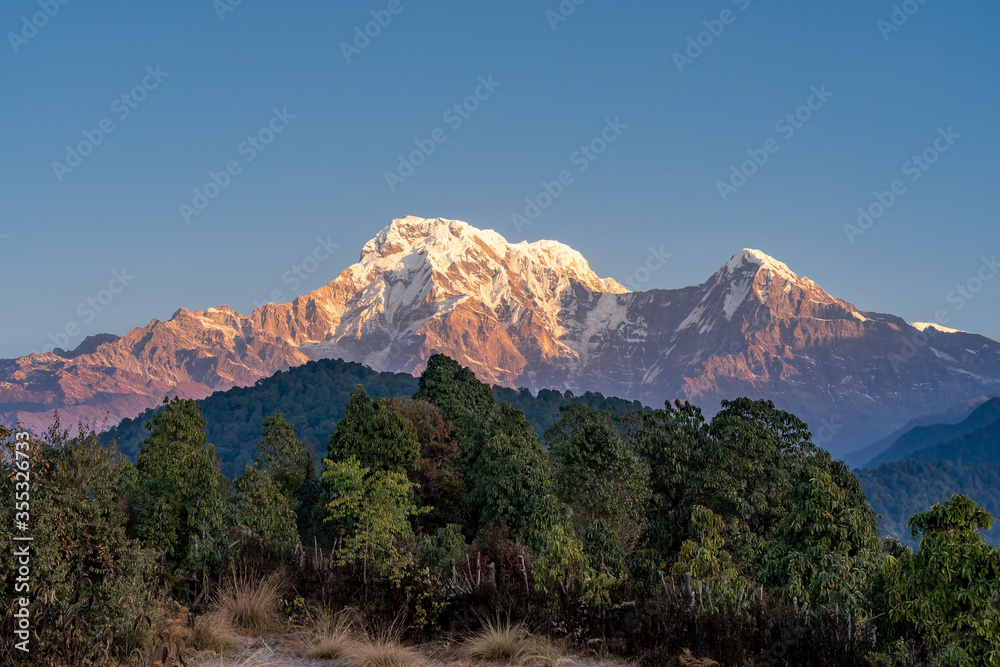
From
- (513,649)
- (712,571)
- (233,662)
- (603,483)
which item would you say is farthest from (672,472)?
(233,662)

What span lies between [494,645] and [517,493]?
2150 centimetres

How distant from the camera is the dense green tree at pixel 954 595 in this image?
8.28 metres

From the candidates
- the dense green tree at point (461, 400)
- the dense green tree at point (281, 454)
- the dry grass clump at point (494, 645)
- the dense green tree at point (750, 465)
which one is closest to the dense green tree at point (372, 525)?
the dry grass clump at point (494, 645)

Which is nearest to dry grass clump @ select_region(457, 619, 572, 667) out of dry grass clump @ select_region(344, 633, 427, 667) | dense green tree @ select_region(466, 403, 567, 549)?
dry grass clump @ select_region(344, 633, 427, 667)

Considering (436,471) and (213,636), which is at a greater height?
(436,471)

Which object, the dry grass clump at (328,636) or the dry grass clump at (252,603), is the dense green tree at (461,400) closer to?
the dry grass clump at (252,603)

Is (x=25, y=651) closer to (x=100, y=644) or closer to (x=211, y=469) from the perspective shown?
(x=100, y=644)

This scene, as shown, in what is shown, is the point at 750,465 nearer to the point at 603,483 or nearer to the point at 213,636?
the point at 603,483

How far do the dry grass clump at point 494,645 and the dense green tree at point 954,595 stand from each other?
4391 millimetres

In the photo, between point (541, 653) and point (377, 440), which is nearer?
point (541, 653)

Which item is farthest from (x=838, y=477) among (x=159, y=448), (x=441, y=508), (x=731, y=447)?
(x=159, y=448)

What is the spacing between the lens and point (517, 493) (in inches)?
1238

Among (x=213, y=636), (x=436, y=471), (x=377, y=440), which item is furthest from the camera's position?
(x=436, y=471)

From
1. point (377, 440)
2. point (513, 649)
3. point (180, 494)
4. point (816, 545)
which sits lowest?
point (513, 649)
